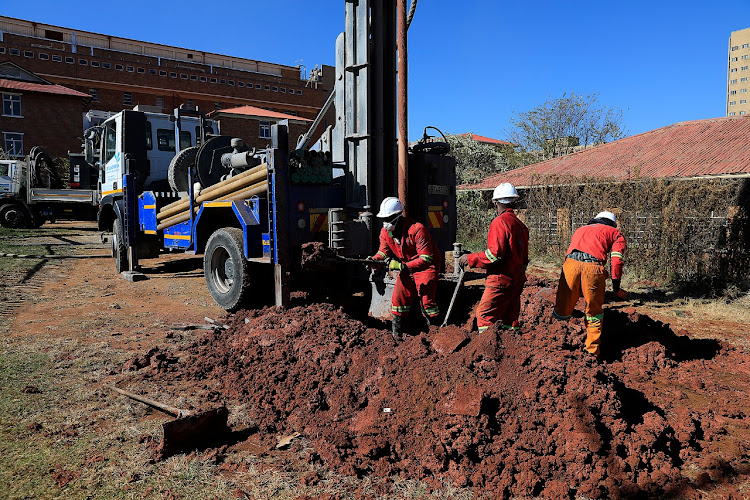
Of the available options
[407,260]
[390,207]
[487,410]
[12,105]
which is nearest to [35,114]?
[12,105]

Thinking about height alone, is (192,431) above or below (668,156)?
below

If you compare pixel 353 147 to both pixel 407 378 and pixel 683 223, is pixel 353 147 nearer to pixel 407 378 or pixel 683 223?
pixel 407 378

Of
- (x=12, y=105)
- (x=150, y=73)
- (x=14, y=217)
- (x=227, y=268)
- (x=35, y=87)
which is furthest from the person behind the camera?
(x=150, y=73)

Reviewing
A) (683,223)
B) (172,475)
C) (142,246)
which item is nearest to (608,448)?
(172,475)

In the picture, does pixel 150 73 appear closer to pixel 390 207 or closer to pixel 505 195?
pixel 390 207

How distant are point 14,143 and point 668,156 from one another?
37755 mm

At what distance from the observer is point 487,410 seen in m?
3.33

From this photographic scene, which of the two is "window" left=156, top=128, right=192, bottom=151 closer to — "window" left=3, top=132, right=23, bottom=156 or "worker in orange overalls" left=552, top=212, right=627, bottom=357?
"worker in orange overalls" left=552, top=212, right=627, bottom=357

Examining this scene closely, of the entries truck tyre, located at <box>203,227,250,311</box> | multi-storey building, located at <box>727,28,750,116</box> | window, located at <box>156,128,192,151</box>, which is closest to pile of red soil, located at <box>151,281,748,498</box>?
truck tyre, located at <box>203,227,250,311</box>

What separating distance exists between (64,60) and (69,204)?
83.7ft

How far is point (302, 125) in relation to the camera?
3925 centimetres

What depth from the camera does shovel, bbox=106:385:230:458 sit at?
10.3ft

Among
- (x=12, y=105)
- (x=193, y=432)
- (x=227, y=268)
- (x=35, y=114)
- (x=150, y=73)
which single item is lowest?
(x=193, y=432)

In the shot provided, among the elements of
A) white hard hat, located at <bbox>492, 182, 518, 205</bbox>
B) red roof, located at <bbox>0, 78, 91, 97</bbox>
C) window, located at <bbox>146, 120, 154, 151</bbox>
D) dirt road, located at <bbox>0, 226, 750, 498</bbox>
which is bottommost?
dirt road, located at <bbox>0, 226, 750, 498</bbox>
